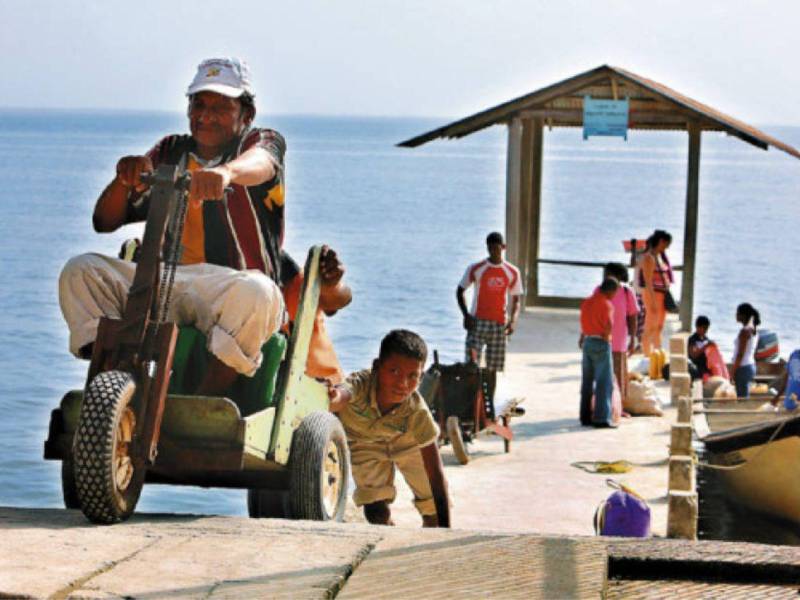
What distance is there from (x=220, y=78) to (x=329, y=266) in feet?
2.93

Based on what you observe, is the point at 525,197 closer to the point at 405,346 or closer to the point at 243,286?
the point at 405,346

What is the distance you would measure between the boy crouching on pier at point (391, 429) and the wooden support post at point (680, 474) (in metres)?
3.71

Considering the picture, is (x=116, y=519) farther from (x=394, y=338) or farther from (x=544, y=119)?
(x=544, y=119)

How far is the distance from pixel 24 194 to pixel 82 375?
49.3 metres

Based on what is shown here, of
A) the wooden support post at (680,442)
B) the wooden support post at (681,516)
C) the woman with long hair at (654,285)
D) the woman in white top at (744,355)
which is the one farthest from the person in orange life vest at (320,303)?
the woman with long hair at (654,285)

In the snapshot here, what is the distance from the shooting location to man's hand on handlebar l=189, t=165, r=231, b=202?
6.95 metres

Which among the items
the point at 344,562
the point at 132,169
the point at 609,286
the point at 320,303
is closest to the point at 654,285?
the point at 609,286

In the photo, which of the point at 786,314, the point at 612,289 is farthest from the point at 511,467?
the point at 786,314

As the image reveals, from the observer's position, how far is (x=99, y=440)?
21.9 feet

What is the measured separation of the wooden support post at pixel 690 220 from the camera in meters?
23.8

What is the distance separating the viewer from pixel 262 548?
21.3 feet

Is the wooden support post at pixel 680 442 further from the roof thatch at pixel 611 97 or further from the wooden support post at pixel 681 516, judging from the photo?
the roof thatch at pixel 611 97

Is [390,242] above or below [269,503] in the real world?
below

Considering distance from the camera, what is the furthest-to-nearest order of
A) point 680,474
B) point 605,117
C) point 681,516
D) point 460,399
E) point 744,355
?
point 605,117 → point 744,355 → point 460,399 → point 680,474 → point 681,516
